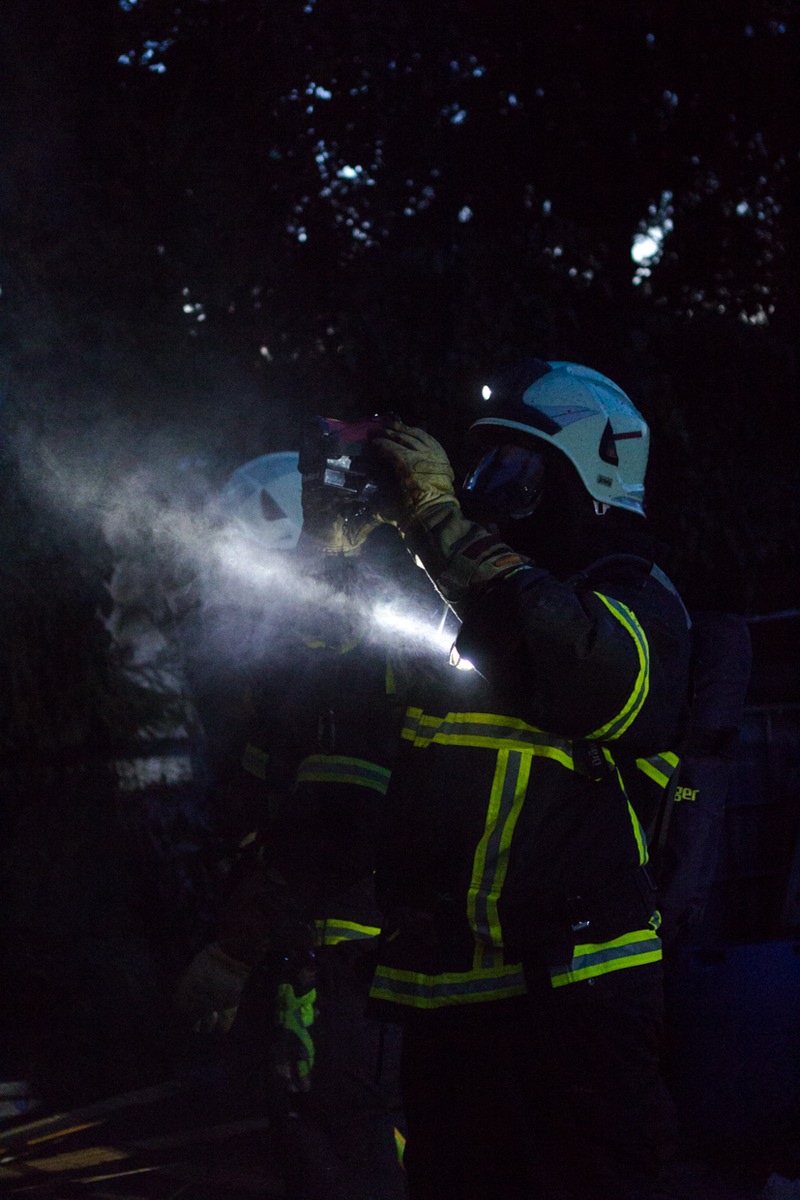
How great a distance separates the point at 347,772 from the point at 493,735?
120 centimetres

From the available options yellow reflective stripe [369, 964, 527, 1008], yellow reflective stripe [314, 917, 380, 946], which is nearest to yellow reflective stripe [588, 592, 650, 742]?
yellow reflective stripe [369, 964, 527, 1008]

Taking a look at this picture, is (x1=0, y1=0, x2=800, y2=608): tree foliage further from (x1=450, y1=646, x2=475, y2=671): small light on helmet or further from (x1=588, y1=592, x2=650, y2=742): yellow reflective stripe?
(x1=588, y1=592, x2=650, y2=742): yellow reflective stripe

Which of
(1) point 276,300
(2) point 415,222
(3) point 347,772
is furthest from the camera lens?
(2) point 415,222

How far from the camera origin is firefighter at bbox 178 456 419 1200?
3.40 m

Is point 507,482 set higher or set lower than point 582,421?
lower

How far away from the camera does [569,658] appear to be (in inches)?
76.9

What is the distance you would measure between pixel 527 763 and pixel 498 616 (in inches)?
14.2

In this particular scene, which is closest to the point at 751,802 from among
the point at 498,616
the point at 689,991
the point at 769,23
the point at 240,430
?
the point at 689,991

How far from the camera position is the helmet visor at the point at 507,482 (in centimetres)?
242

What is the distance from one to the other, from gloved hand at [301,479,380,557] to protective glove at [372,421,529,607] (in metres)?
1.08

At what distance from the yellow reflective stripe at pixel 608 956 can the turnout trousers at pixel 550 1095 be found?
15 millimetres

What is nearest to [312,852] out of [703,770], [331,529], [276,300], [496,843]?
[331,529]

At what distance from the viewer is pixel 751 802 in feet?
16.9

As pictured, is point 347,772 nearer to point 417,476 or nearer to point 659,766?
point 659,766
